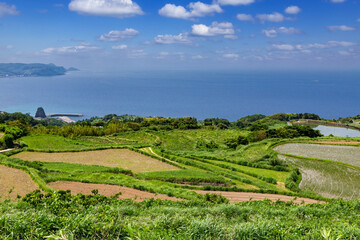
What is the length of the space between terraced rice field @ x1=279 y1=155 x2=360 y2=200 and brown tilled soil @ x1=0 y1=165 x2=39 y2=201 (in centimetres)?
1990

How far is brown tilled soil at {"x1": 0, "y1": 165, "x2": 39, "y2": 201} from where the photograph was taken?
14.3 meters

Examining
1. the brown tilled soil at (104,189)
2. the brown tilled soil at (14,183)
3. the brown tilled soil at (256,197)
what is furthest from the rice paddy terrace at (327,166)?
the brown tilled soil at (14,183)

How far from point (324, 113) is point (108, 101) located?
135745 millimetres

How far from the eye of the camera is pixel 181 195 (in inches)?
593

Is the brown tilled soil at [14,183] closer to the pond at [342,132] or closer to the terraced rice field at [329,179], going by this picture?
the terraced rice field at [329,179]

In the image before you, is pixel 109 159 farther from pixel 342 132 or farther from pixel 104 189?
pixel 342 132

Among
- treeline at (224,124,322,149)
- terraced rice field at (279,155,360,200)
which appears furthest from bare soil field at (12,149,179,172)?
treeline at (224,124,322,149)

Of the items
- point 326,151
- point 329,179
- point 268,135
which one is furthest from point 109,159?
point 326,151

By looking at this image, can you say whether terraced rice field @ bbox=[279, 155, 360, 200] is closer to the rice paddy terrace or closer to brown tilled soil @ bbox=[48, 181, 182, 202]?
the rice paddy terrace

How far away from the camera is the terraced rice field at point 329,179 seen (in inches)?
720

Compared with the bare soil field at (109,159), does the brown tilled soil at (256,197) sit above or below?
below

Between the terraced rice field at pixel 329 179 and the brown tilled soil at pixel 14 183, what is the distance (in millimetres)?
19905

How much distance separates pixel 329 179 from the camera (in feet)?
68.9

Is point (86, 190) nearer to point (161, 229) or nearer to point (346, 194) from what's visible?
point (161, 229)
